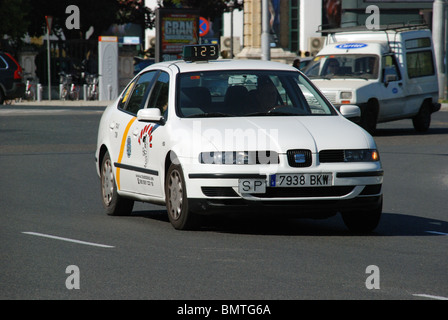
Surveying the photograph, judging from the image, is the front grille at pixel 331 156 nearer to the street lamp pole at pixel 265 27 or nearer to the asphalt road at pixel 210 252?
the asphalt road at pixel 210 252

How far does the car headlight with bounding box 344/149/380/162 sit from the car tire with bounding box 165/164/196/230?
1423mm

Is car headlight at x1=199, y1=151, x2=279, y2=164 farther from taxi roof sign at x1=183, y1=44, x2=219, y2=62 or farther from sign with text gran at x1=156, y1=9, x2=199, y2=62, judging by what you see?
sign with text gran at x1=156, y1=9, x2=199, y2=62

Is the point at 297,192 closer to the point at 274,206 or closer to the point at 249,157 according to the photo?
the point at 274,206

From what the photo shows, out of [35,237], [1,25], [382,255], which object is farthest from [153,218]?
[1,25]

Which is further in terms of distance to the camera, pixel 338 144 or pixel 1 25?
pixel 1 25

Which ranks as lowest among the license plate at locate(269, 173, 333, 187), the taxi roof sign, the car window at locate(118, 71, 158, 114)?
the license plate at locate(269, 173, 333, 187)

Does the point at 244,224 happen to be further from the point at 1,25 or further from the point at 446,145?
the point at 1,25

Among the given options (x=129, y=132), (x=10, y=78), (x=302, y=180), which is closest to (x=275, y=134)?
(x=302, y=180)

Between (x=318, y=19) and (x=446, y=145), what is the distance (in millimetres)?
65765

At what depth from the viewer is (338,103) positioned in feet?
74.2

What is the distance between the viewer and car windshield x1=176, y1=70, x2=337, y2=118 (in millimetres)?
10344

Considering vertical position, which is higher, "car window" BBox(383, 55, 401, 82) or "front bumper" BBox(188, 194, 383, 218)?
"car window" BBox(383, 55, 401, 82)

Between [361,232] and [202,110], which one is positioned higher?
[202,110]

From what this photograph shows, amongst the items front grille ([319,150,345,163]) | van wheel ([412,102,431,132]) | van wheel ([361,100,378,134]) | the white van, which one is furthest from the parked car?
front grille ([319,150,345,163])
